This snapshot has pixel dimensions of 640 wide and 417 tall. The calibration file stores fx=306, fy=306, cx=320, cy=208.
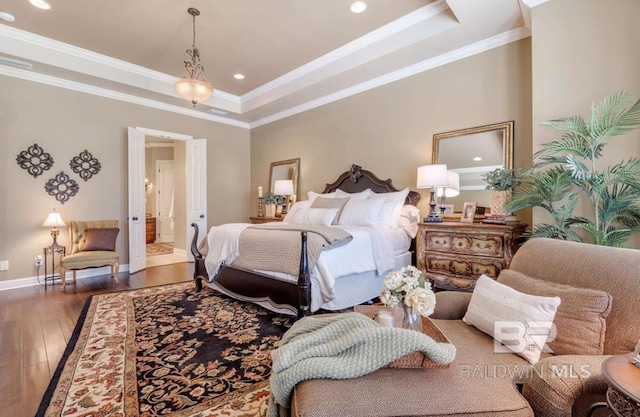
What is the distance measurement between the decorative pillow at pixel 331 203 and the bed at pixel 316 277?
0.72 meters

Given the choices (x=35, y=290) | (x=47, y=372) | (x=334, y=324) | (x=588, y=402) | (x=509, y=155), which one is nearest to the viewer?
(x=588, y=402)

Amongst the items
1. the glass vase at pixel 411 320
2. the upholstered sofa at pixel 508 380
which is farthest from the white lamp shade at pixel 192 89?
the upholstered sofa at pixel 508 380

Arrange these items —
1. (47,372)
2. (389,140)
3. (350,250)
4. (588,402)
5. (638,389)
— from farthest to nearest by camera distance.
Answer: (389,140) → (350,250) → (47,372) → (588,402) → (638,389)

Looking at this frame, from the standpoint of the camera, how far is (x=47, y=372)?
203cm

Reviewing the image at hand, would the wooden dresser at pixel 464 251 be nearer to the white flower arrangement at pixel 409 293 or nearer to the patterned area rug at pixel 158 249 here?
the white flower arrangement at pixel 409 293

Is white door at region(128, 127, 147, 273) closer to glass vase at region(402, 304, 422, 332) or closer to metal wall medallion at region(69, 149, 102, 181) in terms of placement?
metal wall medallion at region(69, 149, 102, 181)

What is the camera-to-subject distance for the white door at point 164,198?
9.08m

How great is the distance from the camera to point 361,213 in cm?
383

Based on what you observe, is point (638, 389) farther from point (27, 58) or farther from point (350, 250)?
point (27, 58)

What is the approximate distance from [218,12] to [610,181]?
12.5ft

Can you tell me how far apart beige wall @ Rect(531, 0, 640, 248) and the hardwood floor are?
3.86 m

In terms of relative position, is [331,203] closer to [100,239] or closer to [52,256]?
[100,239]

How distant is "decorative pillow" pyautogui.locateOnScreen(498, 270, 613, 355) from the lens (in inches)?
48.6

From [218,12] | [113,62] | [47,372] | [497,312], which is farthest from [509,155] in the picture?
Result: [113,62]
